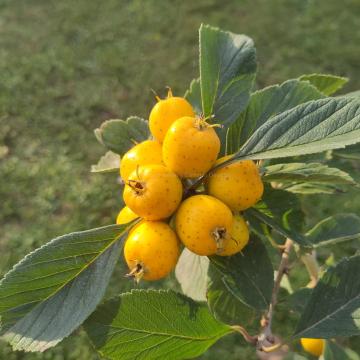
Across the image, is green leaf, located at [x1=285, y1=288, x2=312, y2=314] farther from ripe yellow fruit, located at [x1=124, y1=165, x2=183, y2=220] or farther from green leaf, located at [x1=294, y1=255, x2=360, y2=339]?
ripe yellow fruit, located at [x1=124, y1=165, x2=183, y2=220]

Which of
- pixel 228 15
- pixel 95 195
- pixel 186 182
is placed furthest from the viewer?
pixel 228 15

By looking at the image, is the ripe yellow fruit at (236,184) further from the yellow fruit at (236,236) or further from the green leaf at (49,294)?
the green leaf at (49,294)

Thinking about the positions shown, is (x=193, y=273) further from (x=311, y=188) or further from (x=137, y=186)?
Result: (x=137, y=186)

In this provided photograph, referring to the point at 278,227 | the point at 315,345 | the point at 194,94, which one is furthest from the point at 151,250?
the point at 315,345

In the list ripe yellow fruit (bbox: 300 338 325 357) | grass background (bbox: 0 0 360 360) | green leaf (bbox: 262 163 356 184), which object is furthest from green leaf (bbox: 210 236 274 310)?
grass background (bbox: 0 0 360 360)

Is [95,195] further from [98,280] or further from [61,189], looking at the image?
[98,280]

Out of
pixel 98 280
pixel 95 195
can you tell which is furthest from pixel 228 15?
pixel 98 280

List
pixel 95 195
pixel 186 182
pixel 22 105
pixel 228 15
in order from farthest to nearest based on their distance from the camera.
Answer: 1. pixel 228 15
2. pixel 22 105
3. pixel 95 195
4. pixel 186 182
